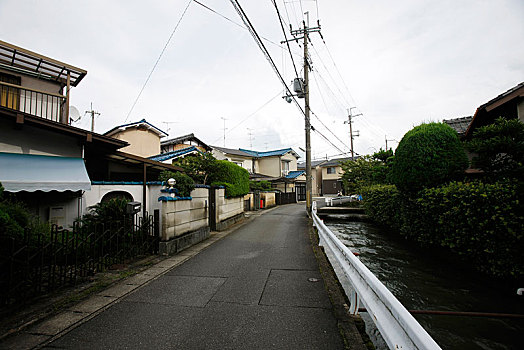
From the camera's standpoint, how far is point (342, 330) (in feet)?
10.1

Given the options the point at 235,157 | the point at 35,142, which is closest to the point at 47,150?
the point at 35,142

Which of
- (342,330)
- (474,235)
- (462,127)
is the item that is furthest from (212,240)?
(462,127)

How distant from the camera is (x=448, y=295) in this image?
16.1ft

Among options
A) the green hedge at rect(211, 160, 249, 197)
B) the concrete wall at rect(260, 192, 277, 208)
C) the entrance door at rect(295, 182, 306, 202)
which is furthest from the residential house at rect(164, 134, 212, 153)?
the entrance door at rect(295, 182, 306, 202)

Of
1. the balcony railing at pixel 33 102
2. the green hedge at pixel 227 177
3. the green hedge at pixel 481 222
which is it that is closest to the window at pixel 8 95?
the balcony railing at pixel 33 102

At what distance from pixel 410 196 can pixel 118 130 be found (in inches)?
745

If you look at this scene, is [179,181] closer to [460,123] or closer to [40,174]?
[40,174]

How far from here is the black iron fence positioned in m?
3.51

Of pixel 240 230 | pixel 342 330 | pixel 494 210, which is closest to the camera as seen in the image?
pixel 342 330

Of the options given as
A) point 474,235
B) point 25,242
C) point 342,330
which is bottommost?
point 342,330

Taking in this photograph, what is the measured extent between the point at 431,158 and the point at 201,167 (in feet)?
31.6

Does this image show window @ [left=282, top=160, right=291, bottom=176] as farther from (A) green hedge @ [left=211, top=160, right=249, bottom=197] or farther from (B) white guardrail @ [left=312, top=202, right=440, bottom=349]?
(B) white guardrail @ [left=312, top=202, right=440, bottom=349]

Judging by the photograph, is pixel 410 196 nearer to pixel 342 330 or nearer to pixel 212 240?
pixel 342 330

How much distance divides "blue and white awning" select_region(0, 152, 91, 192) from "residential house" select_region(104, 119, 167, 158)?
37.5 feet
